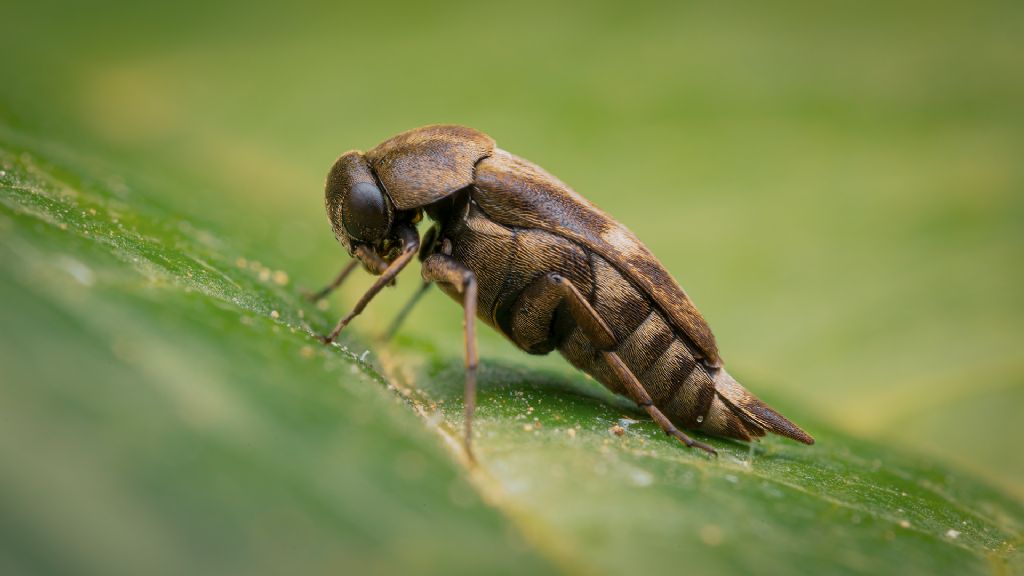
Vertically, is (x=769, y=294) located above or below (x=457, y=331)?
above

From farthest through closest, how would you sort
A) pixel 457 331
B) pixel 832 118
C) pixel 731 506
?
1. pixel 832 118
2. pixel 457 331
3. pixel 731 506

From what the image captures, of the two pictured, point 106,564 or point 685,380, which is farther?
point 685,380

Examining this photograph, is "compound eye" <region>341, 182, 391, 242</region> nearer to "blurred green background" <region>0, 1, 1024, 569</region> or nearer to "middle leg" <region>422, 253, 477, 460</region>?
"middle leg" <region>422, 253, 477, 460</region>

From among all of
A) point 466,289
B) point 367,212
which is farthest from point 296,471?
point 367,212

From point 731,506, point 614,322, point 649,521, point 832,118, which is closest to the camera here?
point 649,521

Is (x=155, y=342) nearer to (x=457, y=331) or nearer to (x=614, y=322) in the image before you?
(x=614, y=322)

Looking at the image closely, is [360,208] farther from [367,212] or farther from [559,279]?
[559,279]

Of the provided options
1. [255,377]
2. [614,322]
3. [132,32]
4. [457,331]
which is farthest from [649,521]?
[132,32]
